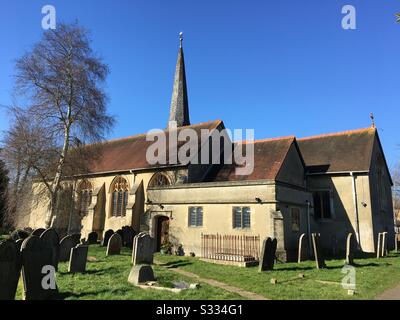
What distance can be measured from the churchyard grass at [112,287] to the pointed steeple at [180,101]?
74.2 feet

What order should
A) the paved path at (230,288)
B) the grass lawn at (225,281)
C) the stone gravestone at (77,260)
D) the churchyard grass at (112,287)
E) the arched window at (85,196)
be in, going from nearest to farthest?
the churchyard grass at (112,287), the grass lawn at (225,281), the paved path at (230,288), the stone gravestone at (77,260), the arched window at (85,196)

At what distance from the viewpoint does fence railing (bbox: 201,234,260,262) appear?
16.7 m

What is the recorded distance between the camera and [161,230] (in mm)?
21047

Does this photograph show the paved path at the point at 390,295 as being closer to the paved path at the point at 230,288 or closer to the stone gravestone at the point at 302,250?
the paved path at the point at 230,288

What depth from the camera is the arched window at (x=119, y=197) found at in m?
27.4

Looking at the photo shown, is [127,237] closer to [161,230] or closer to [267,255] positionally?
[161,230]

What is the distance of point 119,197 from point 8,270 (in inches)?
788

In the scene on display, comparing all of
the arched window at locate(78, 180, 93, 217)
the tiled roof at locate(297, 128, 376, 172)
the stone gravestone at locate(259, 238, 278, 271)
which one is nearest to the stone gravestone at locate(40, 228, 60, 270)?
the stone gravestone at locate(259, 238, 278, 271)

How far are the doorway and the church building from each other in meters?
0.06

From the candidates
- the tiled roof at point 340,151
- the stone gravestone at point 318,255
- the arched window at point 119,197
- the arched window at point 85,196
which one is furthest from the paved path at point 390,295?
the arched window at point 85,196

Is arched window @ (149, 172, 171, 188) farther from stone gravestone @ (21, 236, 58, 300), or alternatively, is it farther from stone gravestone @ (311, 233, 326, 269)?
stone gravestone @ (21, 236, 58, 300)

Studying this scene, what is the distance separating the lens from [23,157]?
18484 millimetres

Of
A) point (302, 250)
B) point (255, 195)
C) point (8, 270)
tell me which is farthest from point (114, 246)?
point (302, 250)
